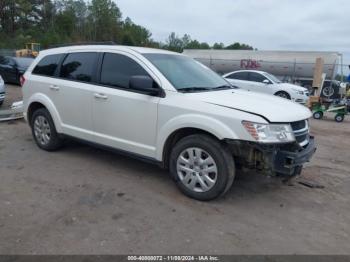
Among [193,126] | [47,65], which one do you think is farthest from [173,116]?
[47,65]

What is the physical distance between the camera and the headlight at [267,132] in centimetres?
372

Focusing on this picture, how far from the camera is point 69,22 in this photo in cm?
6669

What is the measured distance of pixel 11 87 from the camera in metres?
16.0

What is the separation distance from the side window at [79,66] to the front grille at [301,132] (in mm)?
2933

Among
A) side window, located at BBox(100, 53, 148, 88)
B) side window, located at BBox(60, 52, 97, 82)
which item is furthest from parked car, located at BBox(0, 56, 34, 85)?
side window, located at BBox(100, 53, 148, 88)

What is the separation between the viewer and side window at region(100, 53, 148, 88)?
4699 mm

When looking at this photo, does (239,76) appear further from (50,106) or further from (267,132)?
(267,132)

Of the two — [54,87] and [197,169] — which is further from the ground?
[54,87]

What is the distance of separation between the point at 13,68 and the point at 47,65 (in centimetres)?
1179

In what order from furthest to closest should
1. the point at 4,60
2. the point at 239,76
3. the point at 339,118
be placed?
the point at 4,60
the point at 239,76
the point at 339,118

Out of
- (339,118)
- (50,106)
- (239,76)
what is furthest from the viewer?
(239,76)

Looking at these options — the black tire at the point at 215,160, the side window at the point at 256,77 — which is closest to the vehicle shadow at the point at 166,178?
the black tire at the point at 215,160

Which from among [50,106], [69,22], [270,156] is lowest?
[270,156]

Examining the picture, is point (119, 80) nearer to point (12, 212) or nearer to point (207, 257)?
point (12, 212)
